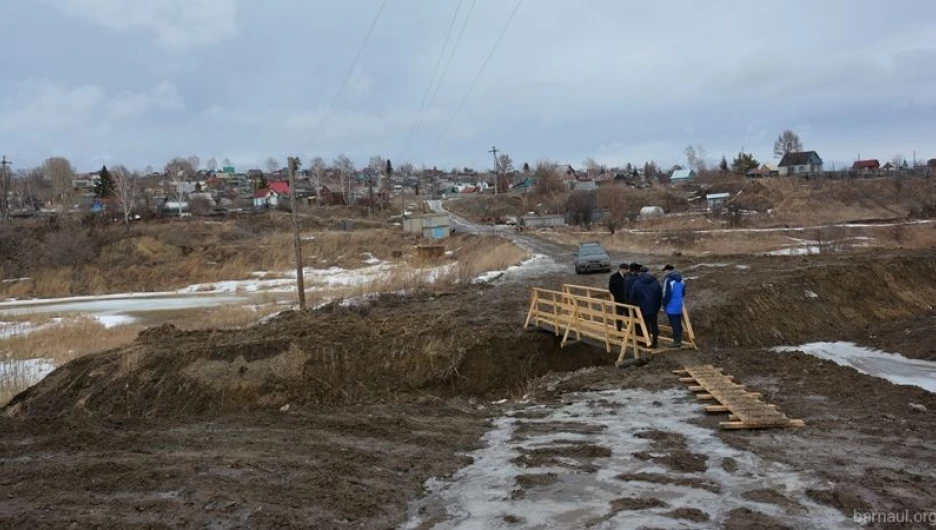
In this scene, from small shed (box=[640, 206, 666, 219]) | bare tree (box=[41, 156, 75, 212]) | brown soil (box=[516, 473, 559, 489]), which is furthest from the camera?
bare tree (box=[41, 156, 75, 212])

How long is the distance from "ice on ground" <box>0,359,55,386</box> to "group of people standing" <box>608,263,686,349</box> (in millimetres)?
15592

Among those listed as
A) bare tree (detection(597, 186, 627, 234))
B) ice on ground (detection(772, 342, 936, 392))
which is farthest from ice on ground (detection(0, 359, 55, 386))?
bare tree (detection(597, 186, 627, 234))

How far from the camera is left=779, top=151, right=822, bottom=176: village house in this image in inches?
5295

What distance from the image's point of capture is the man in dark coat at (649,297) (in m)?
14.4

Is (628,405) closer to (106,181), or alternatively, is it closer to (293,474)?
(293,474)

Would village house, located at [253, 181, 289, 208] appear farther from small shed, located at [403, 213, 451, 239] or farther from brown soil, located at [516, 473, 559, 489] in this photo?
brown soil, located at [516, 473, 559, 489]

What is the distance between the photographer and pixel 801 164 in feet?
443

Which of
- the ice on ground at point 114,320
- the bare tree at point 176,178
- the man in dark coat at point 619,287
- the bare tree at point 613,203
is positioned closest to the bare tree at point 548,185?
the bare tree at point 613,203

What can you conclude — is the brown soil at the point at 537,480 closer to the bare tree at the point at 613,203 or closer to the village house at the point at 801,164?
the bare tree at the point at 613,203

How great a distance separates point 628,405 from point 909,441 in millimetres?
3858

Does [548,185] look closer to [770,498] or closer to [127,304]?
[127,304]

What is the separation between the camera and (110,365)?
16.4 m

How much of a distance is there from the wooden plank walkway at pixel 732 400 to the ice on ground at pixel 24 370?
16.7 m

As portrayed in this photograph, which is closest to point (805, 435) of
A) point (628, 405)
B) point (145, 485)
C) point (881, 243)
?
point (628, 405)
